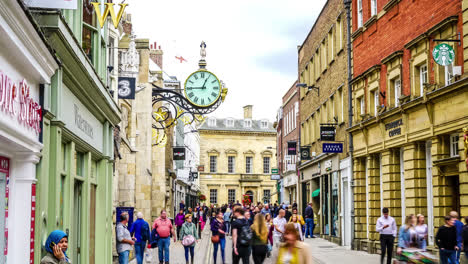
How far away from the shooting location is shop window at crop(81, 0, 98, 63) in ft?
44.6

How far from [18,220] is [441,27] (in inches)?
554

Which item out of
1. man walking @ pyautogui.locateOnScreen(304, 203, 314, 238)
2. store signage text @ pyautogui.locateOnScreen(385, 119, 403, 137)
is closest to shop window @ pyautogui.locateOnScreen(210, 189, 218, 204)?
man walking @ pyautogui.locateOnScreen(304, 203, 314, 238)

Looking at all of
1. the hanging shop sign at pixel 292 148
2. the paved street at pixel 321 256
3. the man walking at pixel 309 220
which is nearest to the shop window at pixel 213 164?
the hanging shop sign at pixel 292 148

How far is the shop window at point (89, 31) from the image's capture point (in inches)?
535

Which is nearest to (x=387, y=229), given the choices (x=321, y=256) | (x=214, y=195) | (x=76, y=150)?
(x=321, y=256)

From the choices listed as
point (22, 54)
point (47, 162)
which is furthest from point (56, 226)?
point (22, 54)

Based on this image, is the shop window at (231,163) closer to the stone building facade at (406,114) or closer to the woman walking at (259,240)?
the stone building facade at (406,114)

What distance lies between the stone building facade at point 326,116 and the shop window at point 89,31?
17707mm

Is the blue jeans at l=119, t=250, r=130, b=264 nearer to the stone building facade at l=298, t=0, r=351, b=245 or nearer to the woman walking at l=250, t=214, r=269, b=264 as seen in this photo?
the woman walking at l=250, t=214, r=269, b=264

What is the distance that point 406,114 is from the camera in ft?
74.5

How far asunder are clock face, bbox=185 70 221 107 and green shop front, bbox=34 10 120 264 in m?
8.70

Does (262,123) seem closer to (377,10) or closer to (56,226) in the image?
(377,10)

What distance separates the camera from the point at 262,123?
112 metres

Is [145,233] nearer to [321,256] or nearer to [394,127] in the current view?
[321,256]
